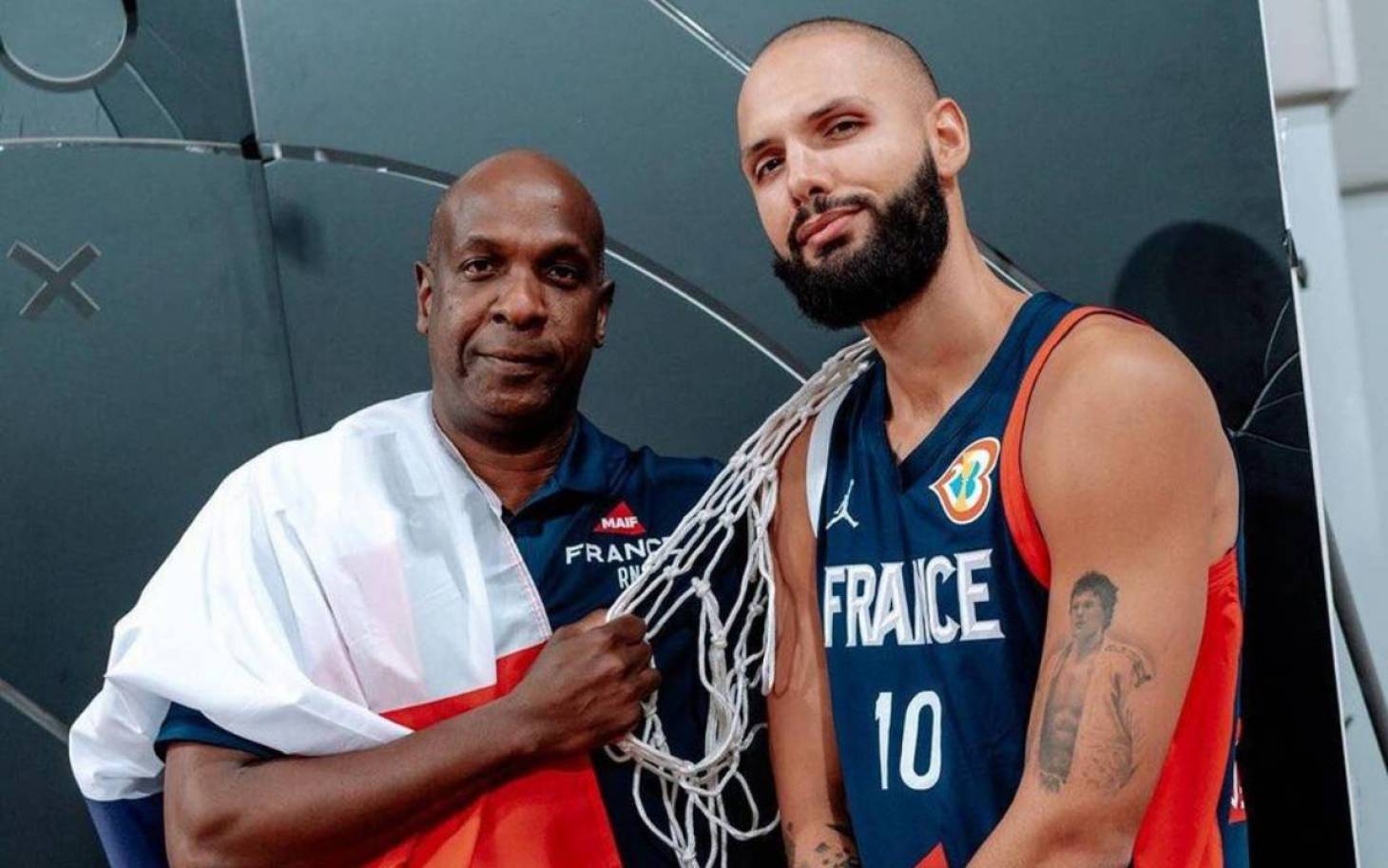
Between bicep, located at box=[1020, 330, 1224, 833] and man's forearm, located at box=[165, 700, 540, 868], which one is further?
man's forearm, located at box=[165, 700, 540, 868]

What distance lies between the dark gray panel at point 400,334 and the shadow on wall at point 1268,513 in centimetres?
54

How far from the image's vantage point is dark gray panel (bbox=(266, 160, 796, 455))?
2023 mm

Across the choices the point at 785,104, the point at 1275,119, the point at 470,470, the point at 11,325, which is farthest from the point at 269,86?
the point at 1275,119

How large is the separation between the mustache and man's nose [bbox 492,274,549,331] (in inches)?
12.6

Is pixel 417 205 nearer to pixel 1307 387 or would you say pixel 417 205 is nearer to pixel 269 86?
pixel 269 86

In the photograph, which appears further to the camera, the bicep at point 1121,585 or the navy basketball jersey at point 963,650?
the navy basketball jersey at point 963,650

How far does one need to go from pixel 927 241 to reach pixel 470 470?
24.5 inches

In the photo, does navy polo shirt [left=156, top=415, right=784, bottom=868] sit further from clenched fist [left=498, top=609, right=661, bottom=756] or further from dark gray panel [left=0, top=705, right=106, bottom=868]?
dark gray panel [left=0, top=705, right=106, bottom=868]

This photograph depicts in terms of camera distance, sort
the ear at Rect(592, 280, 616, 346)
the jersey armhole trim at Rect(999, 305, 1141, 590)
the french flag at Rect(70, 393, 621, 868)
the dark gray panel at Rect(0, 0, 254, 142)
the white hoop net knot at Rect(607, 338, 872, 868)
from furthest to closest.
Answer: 1. the dark gray panel at Rect(0, 0, 254, 142)
2. the ear at Rect(592, 280, 616, 346)
3. the white hoop net knot at Rect(607, 338, 872, 868)
4. the french flag at Rect(70, 393, 621, 868)
5. the jersey armhole trim at Rect(999, 305, 1141, 590)

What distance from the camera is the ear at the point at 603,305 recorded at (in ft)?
6.14

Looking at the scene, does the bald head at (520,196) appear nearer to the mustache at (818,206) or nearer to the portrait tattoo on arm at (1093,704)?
the mustache at (818,206)

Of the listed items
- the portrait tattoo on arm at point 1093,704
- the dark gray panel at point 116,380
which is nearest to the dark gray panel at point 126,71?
the dark gray panel at point 116,380

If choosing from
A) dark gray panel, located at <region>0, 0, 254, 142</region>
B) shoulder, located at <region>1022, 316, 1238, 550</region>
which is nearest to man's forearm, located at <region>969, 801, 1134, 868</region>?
shoulder, located at <region>1022, 316, 1238, 550</region>

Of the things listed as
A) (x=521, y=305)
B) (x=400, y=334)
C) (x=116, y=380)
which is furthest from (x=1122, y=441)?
(x=116, y=380)
